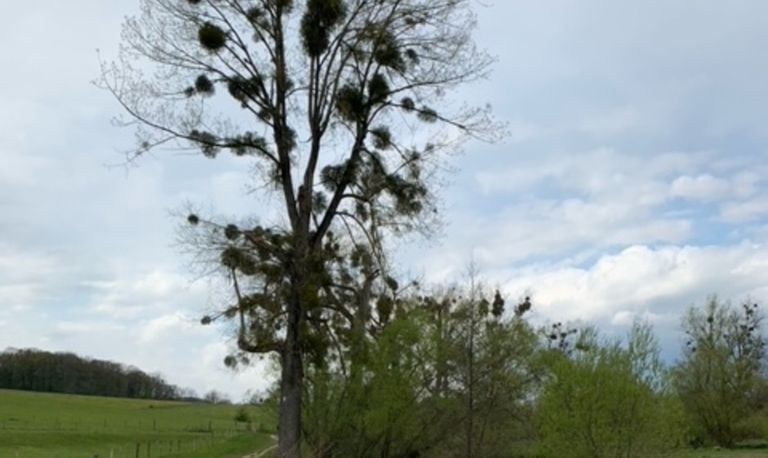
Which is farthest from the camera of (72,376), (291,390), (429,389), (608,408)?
(72,376)

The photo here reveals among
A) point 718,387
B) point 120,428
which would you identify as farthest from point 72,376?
point 718,387

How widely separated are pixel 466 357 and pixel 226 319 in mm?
7153

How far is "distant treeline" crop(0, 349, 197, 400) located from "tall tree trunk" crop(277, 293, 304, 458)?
8527 cm

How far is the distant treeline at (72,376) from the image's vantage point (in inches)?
3460

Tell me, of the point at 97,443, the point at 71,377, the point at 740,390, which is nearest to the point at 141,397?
the point at 71,377

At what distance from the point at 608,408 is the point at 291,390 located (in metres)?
6.11

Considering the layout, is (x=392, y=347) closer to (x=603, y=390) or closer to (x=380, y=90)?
(x=603, y=390)

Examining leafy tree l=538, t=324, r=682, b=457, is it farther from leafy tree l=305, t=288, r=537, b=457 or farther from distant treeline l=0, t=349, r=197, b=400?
distant treeline l=0, t=349, r=197, b=400

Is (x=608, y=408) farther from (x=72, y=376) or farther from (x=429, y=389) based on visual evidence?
(x=72, y=376)

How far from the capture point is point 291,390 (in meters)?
11.6

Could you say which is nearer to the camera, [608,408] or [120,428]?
[608,408]

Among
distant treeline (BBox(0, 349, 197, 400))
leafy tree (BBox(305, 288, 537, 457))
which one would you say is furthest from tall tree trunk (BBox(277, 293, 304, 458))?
distant treeline (BBox(0, 349, 197, 400))

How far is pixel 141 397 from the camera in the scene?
94.6 meters

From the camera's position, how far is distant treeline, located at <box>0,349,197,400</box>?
8788cm
